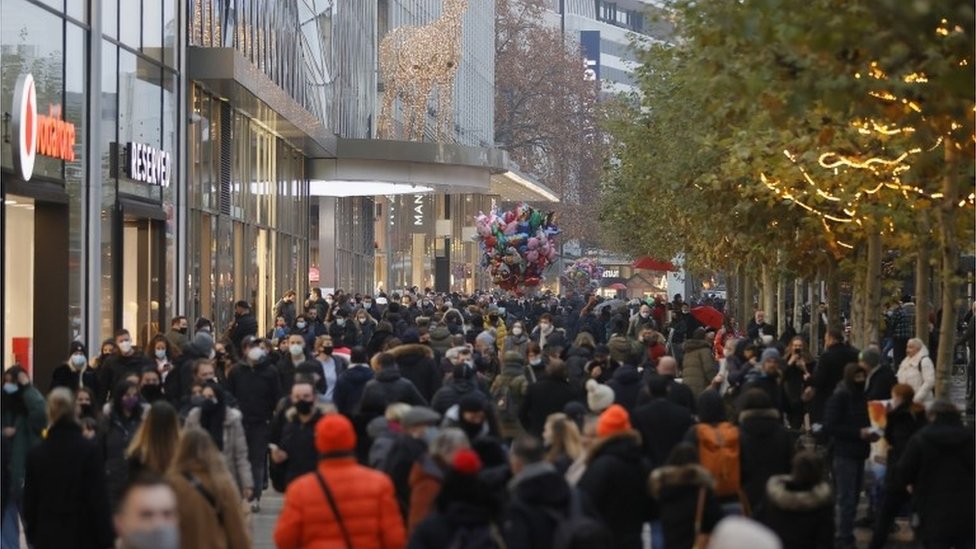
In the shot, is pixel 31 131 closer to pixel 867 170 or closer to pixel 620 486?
pixel 867 170

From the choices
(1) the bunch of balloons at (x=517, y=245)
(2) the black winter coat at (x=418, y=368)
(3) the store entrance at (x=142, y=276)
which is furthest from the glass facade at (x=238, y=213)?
(2) the black winter coat at (x=418, y=368)

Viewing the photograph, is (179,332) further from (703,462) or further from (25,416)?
(703,462)

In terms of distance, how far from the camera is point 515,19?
125 metres

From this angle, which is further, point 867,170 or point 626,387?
point 867,170

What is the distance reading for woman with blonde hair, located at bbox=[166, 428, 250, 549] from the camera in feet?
32.7

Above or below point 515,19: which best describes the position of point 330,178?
below

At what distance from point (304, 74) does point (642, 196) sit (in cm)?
899

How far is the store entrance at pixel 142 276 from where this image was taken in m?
31.5

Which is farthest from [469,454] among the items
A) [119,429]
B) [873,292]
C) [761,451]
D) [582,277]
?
[582,277]

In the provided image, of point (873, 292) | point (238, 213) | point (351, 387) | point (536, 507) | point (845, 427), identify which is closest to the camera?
point (536, 507)

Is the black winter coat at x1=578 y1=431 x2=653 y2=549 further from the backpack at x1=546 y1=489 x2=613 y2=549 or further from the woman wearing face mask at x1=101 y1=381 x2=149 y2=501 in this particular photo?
the woman wearing face mask at x1=101 y1=381 x2=149 y2=501

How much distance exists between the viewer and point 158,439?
11516 mm

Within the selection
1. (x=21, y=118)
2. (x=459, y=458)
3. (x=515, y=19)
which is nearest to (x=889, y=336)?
(x=21, y=118)

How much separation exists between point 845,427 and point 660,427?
2023mm
